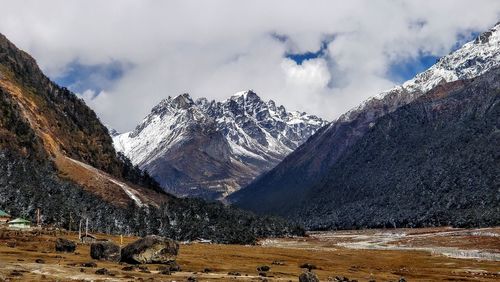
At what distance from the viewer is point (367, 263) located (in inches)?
5399

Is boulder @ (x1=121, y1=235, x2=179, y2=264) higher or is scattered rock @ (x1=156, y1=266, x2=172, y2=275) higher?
boulder @ (x1=121, y1=235, x2=179, y2=264)

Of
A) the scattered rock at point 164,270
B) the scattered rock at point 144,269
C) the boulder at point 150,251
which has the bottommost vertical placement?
the scattered rock at point 164,270

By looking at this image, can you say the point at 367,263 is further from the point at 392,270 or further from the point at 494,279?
the point at 494,279

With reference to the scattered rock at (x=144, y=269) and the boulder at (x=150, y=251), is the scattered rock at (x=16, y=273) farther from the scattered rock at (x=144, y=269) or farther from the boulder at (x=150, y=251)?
the boulder at (x=150, y=251)

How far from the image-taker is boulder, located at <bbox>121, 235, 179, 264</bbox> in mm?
83500

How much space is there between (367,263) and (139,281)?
286 ft

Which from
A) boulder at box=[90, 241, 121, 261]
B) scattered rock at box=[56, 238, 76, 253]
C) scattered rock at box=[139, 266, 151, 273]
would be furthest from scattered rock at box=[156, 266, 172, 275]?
scattered rock at box=[56, 238, 76, 253]

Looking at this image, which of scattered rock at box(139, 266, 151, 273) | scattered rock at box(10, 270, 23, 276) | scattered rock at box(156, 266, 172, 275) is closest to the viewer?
scattered rock at box(10, 270, 23, 276)

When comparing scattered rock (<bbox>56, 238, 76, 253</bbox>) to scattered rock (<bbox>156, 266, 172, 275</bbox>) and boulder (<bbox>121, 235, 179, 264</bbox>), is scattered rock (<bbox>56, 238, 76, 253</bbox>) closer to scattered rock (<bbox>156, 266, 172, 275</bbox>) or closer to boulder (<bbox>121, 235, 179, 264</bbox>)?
boulder (<bbox>121, 235, 179, 264</bbox>)

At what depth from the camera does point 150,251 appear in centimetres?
8362

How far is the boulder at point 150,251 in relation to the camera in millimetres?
83500

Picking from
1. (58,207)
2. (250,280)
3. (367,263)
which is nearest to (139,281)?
(250,280)

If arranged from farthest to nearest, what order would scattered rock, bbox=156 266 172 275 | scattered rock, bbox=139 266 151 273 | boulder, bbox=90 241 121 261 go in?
boulder, bbox=90 241 121 261, scattered rock, bbox=139 266 151 273, scattered rock, bbox=156 266 172 275

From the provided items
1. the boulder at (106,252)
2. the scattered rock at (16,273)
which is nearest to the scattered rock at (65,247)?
the boulder at (106,252)
